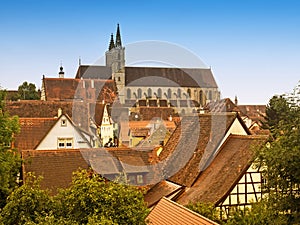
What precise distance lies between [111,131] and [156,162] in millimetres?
22394

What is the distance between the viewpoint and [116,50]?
295ft

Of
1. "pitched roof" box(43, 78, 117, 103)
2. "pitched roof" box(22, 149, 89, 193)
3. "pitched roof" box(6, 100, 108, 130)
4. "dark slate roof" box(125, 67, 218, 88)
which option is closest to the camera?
"pitched roof" box(22, 149, 89, 193)

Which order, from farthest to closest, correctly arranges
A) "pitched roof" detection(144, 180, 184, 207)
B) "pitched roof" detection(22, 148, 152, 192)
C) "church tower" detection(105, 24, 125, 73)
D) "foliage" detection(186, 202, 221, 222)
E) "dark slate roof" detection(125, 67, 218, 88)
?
"dark slate roof" detection(125, 67, 218, 88)
"church tower" detection(105, 24, 125, 73)
"pitched roof" detection(22, 148, 152, 192)
"pitched roof" detection(144, 180, 184, 207)
"foliage" detection(186, 202, 221, 222)

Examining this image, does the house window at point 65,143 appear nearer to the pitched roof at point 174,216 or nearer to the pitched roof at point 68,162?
the pitched roof at point 68,162

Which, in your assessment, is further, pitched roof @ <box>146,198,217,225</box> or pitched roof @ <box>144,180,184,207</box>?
pitched roof @ <box>144,180,184,207</box>

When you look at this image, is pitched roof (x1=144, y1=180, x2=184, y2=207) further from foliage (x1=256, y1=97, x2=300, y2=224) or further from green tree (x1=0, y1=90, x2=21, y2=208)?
foliage (x1=256, y1=97, x2=300, y2=224)

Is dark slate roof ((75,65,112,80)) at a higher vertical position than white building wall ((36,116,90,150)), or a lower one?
higher

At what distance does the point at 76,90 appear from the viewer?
66250 mm

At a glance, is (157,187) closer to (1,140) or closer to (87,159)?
(87,159)

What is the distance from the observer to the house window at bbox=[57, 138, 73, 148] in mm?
27172

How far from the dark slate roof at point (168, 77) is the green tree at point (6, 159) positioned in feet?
242

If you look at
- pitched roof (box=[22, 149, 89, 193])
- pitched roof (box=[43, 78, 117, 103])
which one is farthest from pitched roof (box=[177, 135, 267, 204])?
pitched roof (box=[43, 78, 117, 103])

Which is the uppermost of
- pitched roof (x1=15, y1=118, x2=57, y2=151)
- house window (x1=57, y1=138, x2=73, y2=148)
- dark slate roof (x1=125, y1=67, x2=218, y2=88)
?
dark slate roof (x1=125, y1=67, x2=218, y2=88)

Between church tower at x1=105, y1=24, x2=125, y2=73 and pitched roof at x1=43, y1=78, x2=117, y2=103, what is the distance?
23046 millimetres
